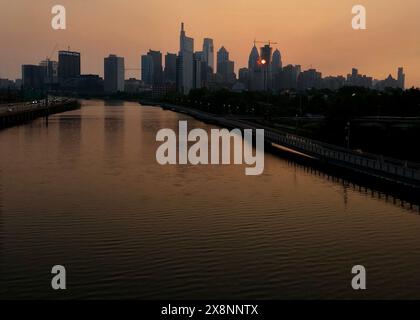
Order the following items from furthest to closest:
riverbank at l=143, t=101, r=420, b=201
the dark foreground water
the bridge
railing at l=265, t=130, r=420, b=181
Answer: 1. railing at l=265, t=130, r=420, b=181
2. the bridge
3. riverbank at l=143, t=101, r=420, b=201
4. the dark foreground water

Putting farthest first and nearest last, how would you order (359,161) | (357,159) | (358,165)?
1. (357,159)
2. (359,161)
3. (358,165)

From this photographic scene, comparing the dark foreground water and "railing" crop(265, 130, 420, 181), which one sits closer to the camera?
the dark foreground water

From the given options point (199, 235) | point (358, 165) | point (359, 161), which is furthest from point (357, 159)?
point (199, 235)

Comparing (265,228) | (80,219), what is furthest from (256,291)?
(80,219)

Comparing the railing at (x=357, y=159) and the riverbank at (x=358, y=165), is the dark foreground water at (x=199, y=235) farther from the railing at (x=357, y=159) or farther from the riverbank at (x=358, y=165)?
the railing at (x=357, y=159)

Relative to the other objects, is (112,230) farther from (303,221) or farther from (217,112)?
(217,112)

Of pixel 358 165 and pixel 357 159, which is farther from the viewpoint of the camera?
pixel 357 159

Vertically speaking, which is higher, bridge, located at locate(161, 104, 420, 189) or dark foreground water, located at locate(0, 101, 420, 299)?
bridge, located at locate(161, 104, 420, 189)

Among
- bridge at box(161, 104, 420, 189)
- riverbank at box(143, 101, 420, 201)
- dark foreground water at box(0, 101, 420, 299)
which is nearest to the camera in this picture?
dark foreground water at box(0, 101, 420, 299)

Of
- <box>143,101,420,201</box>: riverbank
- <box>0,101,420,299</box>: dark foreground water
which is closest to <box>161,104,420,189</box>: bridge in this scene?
<box>143,101,420,201</box>: riverbank

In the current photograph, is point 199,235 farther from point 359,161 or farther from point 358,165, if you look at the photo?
point 359,161

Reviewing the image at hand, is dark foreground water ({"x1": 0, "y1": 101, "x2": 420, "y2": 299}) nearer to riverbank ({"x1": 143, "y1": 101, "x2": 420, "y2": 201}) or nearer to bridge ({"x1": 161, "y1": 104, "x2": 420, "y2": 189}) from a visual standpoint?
riverbank ({"x1": 143, "y1": 101, "x2": 420, "y2": 201})
